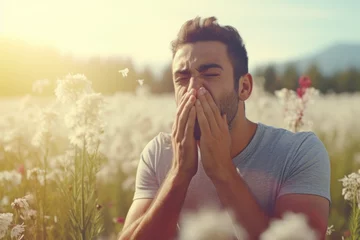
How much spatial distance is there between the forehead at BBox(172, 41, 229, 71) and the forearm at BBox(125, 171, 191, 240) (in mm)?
649

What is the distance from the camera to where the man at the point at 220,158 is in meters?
2.94

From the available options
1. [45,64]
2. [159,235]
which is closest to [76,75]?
[159,235]

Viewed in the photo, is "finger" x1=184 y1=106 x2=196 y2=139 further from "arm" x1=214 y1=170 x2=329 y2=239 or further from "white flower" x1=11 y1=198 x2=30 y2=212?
"white flower" x1=11 y1=198 x2=30 y2=212

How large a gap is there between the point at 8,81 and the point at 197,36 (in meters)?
33.4

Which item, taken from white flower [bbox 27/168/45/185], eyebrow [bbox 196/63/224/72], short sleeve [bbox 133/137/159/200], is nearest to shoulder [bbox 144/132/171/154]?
short sleeve [bbox 133/137/159/200]

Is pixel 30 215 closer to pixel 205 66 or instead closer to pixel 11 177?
pixel 11 177

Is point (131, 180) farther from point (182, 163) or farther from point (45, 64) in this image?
point (45, 64)

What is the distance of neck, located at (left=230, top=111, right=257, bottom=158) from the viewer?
3391 millimetres

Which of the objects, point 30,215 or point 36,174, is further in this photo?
point 36,174

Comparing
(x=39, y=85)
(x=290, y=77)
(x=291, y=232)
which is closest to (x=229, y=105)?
(x=291, y=232)

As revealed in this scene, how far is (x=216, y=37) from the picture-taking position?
11.2 feet

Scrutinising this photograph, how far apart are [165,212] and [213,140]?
47 centimetres

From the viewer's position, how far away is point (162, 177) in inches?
138

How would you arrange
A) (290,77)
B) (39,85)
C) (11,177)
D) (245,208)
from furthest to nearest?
(290,77), (39,85), (11,177), (245,208)
